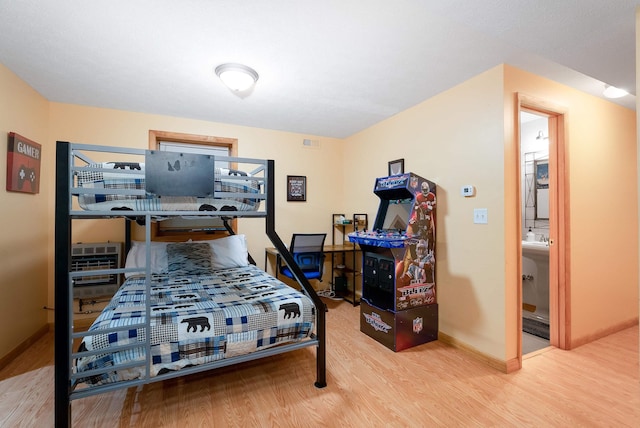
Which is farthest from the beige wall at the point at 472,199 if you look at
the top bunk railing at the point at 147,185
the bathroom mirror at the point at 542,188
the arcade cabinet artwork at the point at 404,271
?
the top bunk railing at the point at 147,185

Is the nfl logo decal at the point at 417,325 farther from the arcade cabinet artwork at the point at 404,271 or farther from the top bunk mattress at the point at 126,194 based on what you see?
the top bunk mattress at the point at 126,194

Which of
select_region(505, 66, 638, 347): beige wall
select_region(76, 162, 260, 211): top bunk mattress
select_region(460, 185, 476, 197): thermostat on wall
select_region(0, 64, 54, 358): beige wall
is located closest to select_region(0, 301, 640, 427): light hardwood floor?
Result: select_region(0, 64, 54, 358): beige wall

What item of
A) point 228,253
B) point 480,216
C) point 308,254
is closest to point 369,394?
point 480,216

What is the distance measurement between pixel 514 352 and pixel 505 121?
1.80m

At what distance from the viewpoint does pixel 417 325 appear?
2703 mm

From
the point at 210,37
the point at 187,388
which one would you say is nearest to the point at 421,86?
the point at 210,37

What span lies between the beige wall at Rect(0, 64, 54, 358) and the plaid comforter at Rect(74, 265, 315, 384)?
0.96 meters

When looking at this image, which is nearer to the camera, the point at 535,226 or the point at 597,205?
the point at 597,205

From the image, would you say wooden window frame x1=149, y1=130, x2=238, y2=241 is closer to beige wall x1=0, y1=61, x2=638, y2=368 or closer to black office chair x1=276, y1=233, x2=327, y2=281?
beige wall x1=0, y1=61, x2=638, y2=368

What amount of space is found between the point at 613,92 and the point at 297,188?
11.4ft

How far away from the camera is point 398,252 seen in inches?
103

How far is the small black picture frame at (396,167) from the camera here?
332 centimetres

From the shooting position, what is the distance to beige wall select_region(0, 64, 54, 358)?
2.35 m

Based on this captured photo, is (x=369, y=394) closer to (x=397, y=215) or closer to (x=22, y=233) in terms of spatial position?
(x=397, y=215)
